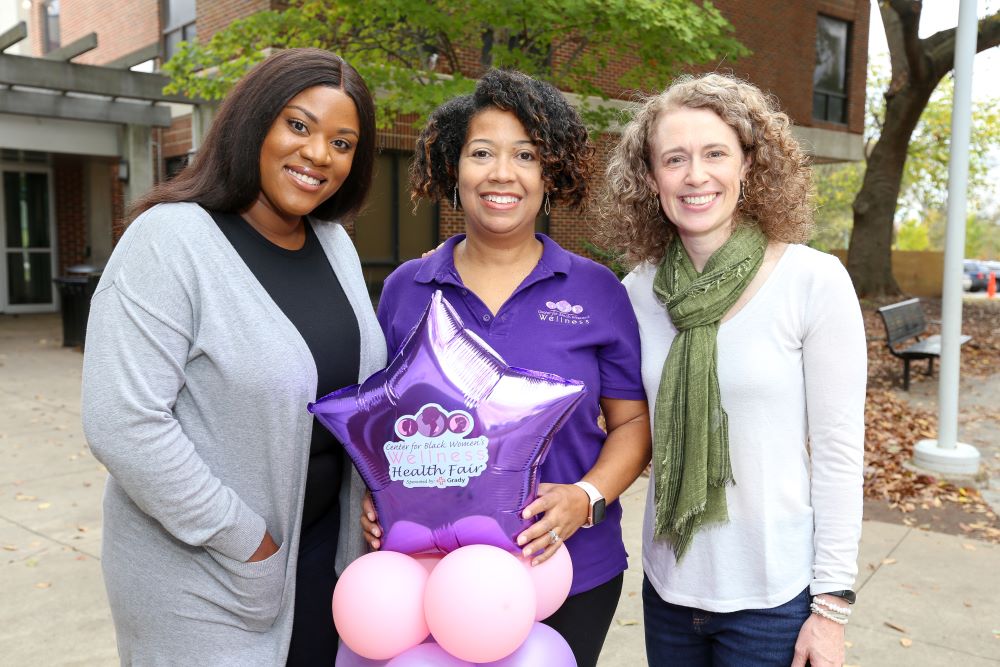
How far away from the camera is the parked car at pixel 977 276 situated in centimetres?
3781

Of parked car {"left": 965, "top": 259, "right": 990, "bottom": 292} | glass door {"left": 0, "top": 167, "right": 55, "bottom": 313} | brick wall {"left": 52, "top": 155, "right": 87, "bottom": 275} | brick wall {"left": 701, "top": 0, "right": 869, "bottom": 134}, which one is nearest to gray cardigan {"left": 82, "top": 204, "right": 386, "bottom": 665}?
brick wall {"left": 52, "top": 155, "right": 87, "bottom": 275}

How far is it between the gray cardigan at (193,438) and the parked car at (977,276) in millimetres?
42126

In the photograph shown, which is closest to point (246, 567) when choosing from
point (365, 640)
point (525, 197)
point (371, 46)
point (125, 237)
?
point (365, 640)

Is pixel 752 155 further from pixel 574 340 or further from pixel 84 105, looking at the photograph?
pixel 84 105

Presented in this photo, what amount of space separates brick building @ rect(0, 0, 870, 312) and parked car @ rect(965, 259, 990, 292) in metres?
20.5

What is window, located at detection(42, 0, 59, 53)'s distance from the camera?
59.3 ft

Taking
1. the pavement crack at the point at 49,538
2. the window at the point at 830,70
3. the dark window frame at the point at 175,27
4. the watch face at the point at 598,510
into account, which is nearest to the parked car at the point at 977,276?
the window at the point at 830,70

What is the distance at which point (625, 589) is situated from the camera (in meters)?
4.27

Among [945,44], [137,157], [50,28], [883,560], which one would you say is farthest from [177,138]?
[945,44]

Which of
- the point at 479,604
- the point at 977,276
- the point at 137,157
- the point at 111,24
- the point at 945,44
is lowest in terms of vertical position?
the point at 977,276

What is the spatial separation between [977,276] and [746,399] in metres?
41.7

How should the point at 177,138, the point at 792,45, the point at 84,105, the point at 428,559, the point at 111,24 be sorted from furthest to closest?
the point at 792,45
the point at 111,24
the point at 177,138
the point at 84,105
the point at 428,559

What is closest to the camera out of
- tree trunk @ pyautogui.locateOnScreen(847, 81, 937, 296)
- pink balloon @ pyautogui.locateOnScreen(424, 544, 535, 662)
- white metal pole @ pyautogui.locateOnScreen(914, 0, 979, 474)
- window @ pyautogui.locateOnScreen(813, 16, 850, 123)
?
pink balloon @ pyautogui.locateOnScreen(424, 544, 535, 662)

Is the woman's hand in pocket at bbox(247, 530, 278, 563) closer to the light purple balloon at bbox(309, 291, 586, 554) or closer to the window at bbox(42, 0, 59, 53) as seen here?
the light purple balloon at bbox(309, 291, 586, 554)
